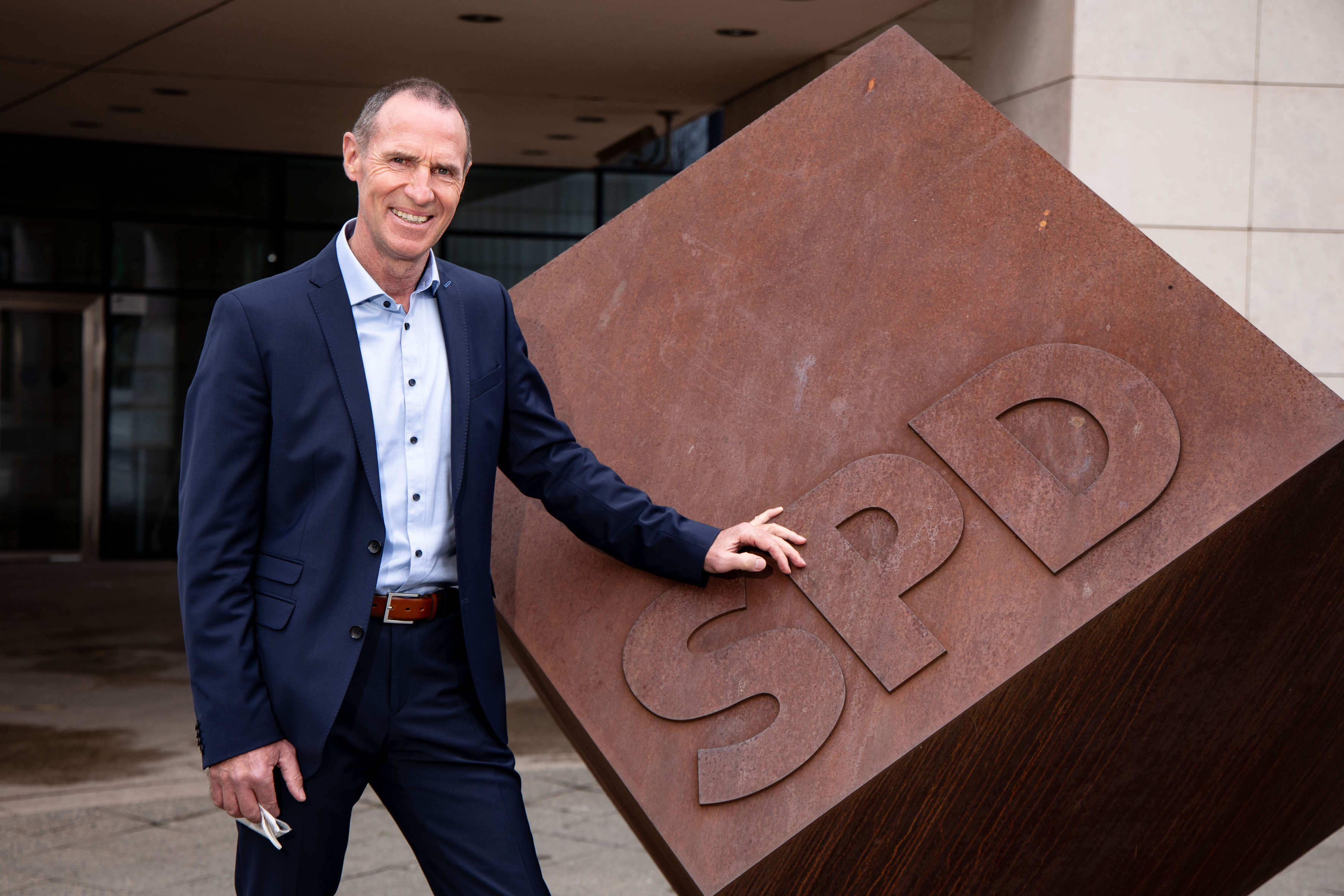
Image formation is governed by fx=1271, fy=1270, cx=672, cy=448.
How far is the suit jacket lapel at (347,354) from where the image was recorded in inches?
93.7

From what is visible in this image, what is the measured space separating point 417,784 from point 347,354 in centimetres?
84

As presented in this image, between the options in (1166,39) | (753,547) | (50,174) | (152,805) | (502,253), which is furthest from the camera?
(502,253)

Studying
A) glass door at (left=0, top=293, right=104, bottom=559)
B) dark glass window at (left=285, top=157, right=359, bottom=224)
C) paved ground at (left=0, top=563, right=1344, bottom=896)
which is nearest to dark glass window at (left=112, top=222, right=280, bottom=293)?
dark glass window at (left=285, top=157, right=359, bottom=224)

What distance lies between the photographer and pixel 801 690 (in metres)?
2.51

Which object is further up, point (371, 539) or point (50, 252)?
point (50, 252)

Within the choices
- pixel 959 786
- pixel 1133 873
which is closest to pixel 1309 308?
pixel 1133 873

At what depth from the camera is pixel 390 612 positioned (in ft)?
7.89

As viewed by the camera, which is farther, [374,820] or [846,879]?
[374,820]

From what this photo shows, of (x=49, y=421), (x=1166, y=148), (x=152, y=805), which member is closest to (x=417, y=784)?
(x=152, y=805)

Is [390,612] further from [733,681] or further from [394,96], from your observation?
[394,96]

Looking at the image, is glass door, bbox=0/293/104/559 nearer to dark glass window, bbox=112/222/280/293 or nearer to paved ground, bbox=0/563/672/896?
dark glass window, bbox=112/222/280/293

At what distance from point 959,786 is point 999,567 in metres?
0.43

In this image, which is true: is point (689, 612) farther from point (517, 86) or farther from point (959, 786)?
point (517, 86)

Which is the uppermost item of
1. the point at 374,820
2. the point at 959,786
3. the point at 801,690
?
the point at 801,690
